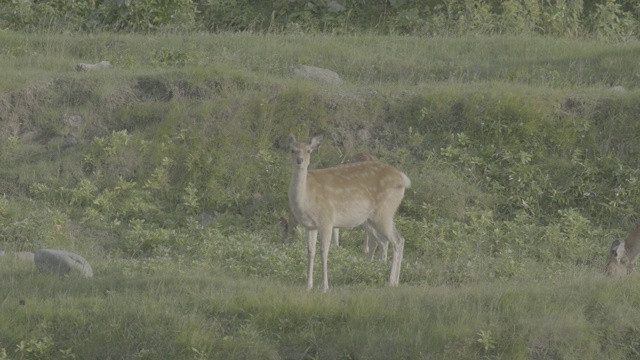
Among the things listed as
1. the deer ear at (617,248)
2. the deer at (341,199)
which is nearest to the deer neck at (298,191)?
the deer at (341,199)

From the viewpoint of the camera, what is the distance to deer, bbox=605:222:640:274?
48.0 feet

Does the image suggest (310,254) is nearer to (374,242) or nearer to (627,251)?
(374,242)

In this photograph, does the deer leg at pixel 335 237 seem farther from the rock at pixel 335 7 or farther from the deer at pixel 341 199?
the rock at pixel 335 7

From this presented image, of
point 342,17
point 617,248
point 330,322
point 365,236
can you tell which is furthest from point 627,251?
point 342,17

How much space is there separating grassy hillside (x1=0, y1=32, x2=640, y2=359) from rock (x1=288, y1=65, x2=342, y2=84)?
147 mm

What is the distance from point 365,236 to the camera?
51.5 feet

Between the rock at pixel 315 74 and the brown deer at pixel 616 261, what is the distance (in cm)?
531

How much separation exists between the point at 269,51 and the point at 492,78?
3280 mm

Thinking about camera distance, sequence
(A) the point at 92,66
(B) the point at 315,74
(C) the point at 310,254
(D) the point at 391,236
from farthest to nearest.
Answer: (A) the point at 92,66
(B) the point at 315,74
(D) the point at 391,236
(C) the point at 310,254

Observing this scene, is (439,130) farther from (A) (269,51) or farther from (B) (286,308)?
(B) (286,308)

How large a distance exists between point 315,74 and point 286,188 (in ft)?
9.15

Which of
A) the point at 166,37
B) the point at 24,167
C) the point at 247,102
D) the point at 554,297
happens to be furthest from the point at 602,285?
the point at 166,37

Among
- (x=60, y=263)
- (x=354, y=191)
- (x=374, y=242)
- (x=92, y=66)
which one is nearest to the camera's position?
(x=60, y=263)

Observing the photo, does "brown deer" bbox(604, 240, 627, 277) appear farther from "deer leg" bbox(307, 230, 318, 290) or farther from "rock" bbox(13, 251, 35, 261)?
"rock" bbox(13, 251, 35, 261)
